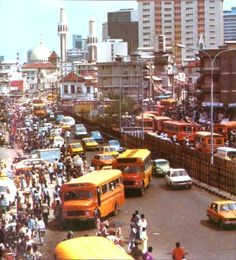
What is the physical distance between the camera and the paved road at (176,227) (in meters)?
16.7

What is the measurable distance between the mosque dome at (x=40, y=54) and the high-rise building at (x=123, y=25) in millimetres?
16728

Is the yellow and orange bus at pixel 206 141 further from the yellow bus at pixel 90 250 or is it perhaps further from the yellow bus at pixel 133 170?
the yellow bus at pixel 90 250

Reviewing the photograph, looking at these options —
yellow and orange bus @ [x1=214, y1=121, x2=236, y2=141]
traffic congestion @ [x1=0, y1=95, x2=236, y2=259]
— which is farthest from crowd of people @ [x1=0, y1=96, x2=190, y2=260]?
yellow and orange bus @ [x1=214, y1=121, x2=236, y2=141]

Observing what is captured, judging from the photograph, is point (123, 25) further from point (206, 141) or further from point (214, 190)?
point (214, 190)

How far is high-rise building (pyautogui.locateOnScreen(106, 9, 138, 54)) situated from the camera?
177625 millimetres

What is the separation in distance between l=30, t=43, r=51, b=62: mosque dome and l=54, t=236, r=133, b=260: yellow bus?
171 m

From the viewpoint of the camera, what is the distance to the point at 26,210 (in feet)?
67.1

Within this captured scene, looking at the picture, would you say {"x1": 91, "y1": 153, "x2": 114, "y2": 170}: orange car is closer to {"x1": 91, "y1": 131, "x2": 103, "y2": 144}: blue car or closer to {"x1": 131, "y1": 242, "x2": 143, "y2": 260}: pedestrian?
{"x1": 91, "y1": 131, "x2": 103, "y2": 144}: blue car

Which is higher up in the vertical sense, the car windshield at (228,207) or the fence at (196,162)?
the car windshield at (228,207)

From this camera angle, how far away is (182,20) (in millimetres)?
143250

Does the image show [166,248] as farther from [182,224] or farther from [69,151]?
[69,151]

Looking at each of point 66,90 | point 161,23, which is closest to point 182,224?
point 66,90

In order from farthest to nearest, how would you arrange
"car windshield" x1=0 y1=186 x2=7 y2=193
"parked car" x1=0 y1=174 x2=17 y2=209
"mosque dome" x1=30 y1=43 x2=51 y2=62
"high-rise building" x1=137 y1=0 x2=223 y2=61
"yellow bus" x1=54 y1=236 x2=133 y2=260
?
"mosque dome" x1=30 y1=43 x2=51 y2=62
"high-rise building" x1=137 y1=0 x2=223 y2=61
"car windshield" x1=0 y1=186 x2=7 y2=193
"parked car" x1=0 y1=174 x2=17 y2=209
"yellow bus" x1=54 y1=236 x2=133 y2=260

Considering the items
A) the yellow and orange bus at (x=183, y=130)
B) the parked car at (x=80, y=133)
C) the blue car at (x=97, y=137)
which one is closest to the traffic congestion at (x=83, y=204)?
the yellow and orange bus at (x=183, y=130)
